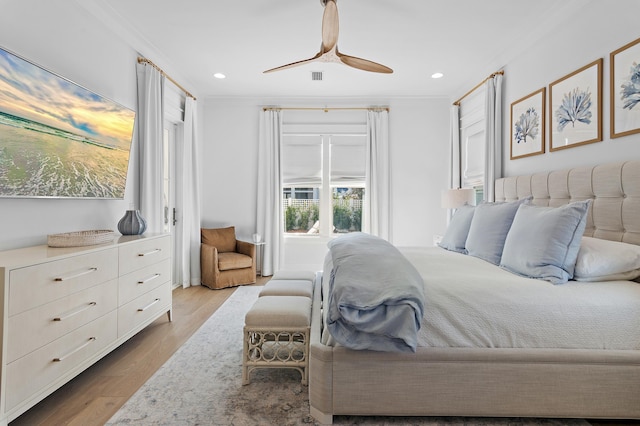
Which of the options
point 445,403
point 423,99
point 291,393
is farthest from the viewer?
point 423,99

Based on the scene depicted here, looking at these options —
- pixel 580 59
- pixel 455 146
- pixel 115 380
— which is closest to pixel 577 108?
pixel 580 59

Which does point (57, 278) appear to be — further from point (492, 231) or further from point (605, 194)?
point (605, 194)

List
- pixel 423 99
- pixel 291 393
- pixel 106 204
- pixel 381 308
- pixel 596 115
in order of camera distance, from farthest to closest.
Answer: pixel 423 99 < pixel 106 204 < pixel 596 115 < pixel 291 393 < pixel 381 308

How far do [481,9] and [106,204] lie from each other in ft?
11.9

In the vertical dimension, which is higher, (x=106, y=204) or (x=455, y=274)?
(x=106, y=204)

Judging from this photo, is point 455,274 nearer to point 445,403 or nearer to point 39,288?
point 445,403

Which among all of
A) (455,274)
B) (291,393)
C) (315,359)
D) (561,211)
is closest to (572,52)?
(561,211)

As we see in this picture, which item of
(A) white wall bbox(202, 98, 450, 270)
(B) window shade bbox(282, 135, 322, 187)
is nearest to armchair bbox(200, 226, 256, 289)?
(A) white wall bbox(202, 98, 450, 270)

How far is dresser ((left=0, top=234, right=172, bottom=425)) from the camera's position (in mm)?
1626

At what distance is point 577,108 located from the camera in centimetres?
274

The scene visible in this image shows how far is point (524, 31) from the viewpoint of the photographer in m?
3.30

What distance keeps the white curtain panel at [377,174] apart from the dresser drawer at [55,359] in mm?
3755

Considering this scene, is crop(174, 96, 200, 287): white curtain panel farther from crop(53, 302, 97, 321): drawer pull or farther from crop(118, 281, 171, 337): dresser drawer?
crop(53, 302, 97, 321): drawer pull

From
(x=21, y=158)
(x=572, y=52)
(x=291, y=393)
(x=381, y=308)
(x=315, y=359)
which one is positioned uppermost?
(x=572, y=52)
